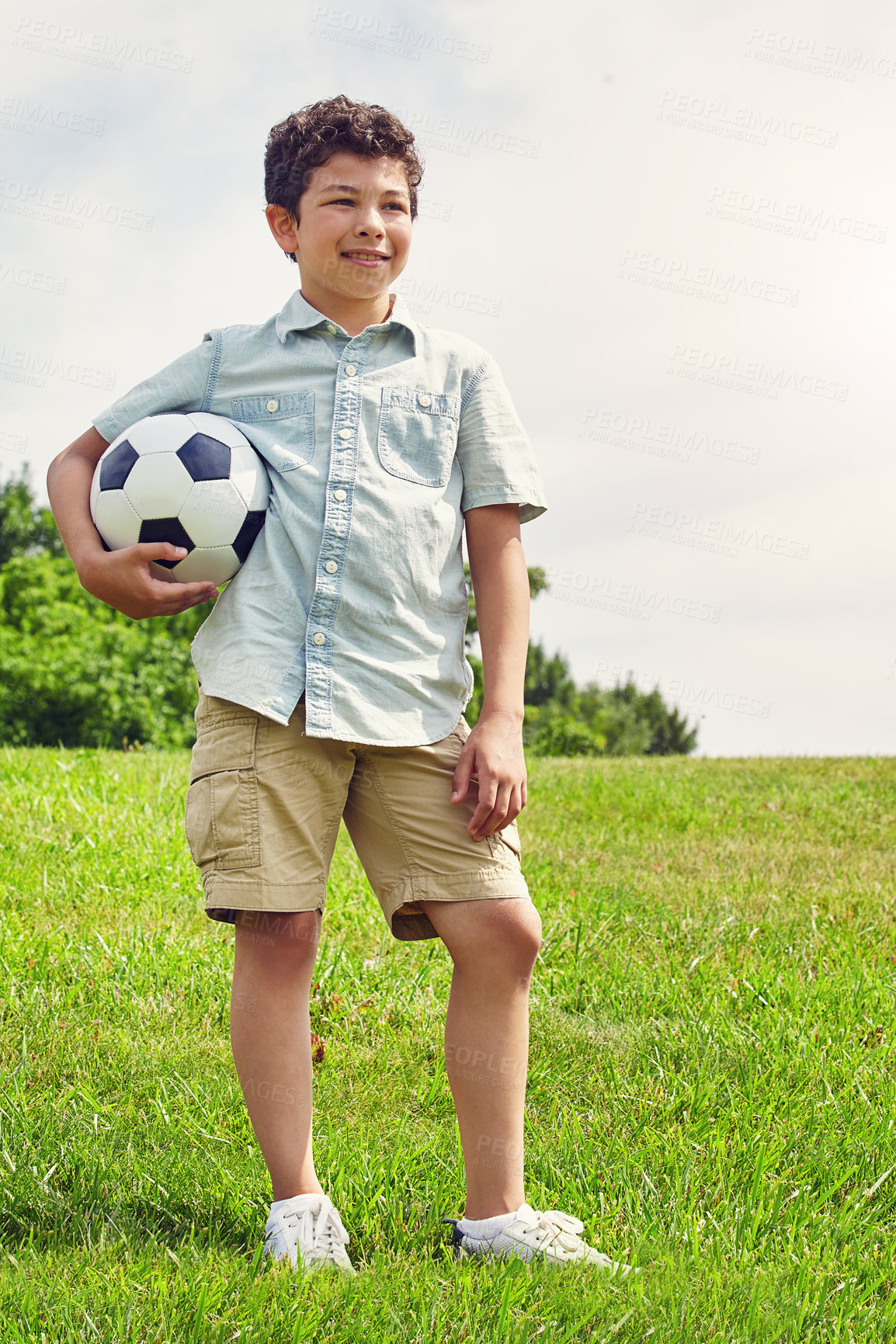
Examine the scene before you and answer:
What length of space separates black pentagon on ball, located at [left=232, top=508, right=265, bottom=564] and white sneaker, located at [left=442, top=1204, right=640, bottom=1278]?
55.2 inches

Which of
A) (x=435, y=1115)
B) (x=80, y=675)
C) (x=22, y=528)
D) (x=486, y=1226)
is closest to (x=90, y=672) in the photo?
(x=80, y=675)

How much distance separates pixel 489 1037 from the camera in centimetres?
212

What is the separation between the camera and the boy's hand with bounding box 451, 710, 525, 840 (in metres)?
2.14

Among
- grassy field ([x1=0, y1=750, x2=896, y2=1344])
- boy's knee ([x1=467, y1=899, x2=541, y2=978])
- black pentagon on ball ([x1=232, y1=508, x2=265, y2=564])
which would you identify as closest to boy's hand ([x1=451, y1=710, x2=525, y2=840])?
boy's knee ([x1=467, y1=899, x2=541, y2=978])

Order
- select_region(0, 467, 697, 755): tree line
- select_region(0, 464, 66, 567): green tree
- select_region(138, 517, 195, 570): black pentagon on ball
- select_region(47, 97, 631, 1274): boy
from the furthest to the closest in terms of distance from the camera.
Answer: select_region(0, 464, 66, 567): green tree, select_region(0, 467, 697, 755): tree line, select_region(138, 517, 195, 570): black pentagon on ball, select_region(47, 97, 631, 1274): boy

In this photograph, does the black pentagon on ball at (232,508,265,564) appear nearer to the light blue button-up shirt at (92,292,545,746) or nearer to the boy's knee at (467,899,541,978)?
the light blue button-up shirt at (92,292,545,746)

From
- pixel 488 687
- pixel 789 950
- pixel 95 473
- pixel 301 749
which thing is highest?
pixel 95 473

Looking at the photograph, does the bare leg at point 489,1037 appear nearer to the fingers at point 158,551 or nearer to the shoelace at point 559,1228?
the shoelace at point 559,1228

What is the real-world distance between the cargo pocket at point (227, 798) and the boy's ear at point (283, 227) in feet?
3.58

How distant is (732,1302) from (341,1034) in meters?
1.38

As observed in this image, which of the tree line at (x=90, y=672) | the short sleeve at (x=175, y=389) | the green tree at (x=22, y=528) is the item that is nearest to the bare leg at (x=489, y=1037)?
the short sleeve at (x=175, y=389)

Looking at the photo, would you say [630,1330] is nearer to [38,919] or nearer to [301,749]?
[301,749]

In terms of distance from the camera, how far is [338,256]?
2.30 meters

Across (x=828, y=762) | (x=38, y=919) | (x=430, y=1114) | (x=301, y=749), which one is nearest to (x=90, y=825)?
(x=38, y=919)
